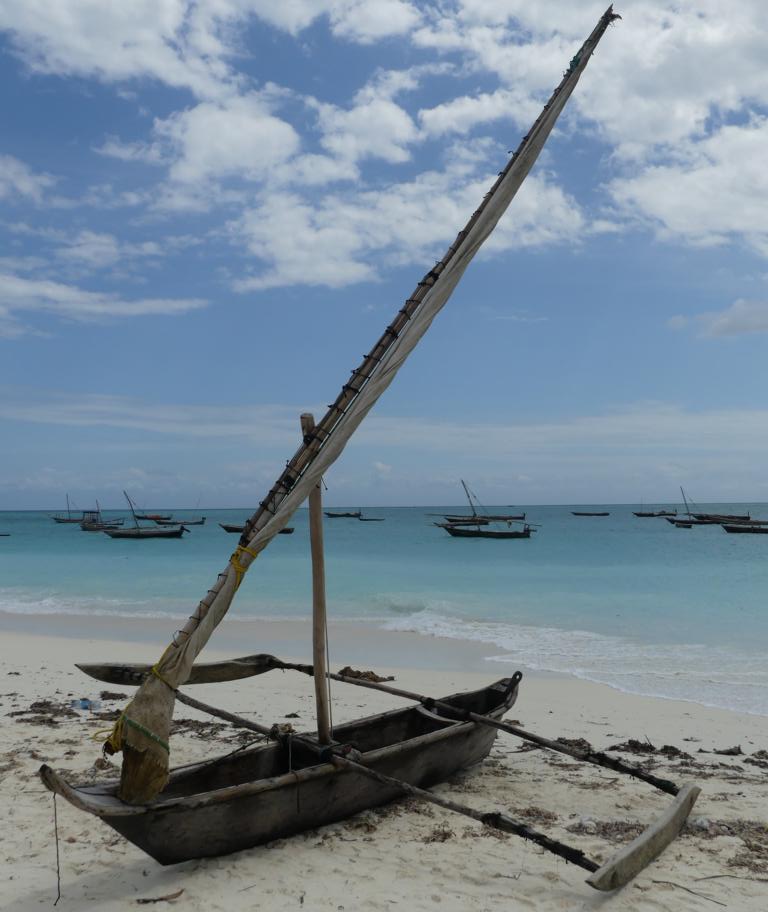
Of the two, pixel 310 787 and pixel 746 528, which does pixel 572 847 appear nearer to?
pixel 310 787

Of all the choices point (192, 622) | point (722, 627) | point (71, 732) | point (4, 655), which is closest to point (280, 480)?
point (192, 622)

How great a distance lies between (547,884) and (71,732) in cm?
553

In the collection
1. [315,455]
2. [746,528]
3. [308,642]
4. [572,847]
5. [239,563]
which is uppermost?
[315,455]

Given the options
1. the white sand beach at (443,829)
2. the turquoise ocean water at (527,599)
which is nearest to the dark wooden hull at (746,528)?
the turquoise ocean water at (527,599)

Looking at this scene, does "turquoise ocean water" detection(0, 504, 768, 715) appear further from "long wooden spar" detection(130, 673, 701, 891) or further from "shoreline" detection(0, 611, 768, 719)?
"long wooden spar" detection(130, 673, 701, 891)

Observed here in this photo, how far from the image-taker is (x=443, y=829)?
588 cm

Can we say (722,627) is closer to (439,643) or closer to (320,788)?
(439,643)

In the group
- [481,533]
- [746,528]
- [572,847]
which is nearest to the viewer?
[572,847]

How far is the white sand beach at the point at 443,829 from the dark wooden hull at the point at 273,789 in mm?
153

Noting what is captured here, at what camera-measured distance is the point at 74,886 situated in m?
4.85

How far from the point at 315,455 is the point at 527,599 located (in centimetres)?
1870

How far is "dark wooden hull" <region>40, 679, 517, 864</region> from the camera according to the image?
4676 mm

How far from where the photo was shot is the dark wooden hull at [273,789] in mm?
4676

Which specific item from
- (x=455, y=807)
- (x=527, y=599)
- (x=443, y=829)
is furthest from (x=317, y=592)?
(x=527, y=599)
